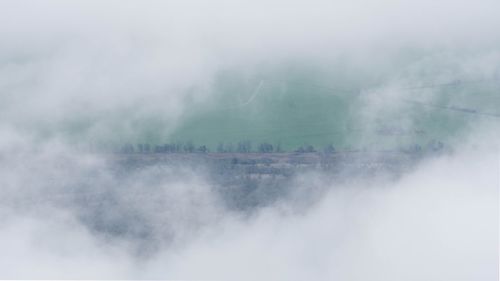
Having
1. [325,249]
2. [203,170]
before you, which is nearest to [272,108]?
[203,170]

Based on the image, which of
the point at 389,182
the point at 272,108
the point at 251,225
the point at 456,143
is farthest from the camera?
the point at 272,108

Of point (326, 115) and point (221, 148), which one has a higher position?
point (326, 115)

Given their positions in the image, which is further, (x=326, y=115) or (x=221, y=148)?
(x=326, y=115)

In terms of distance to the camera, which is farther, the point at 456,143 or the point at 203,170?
the point at 456,143

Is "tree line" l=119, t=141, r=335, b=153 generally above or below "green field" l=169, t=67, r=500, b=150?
below

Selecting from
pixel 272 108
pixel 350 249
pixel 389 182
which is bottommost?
pixel 350 249

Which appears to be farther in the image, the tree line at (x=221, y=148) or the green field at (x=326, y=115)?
the green field at (x=326, y=115)

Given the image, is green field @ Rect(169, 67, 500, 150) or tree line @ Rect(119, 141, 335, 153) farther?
green field @ Rect(169, 67, 500, 150)

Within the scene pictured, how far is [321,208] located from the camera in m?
77.1

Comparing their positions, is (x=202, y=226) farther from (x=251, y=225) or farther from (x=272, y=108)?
(x=272, y=108)

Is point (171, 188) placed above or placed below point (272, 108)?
below

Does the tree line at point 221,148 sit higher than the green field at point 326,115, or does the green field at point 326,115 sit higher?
the green field at point 326,115

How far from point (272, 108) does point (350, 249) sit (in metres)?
48.5

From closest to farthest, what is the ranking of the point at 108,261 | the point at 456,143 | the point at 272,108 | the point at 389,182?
the point at 108,261 → the point at 389,182 → the point at 456,143 → the point at 272,108
